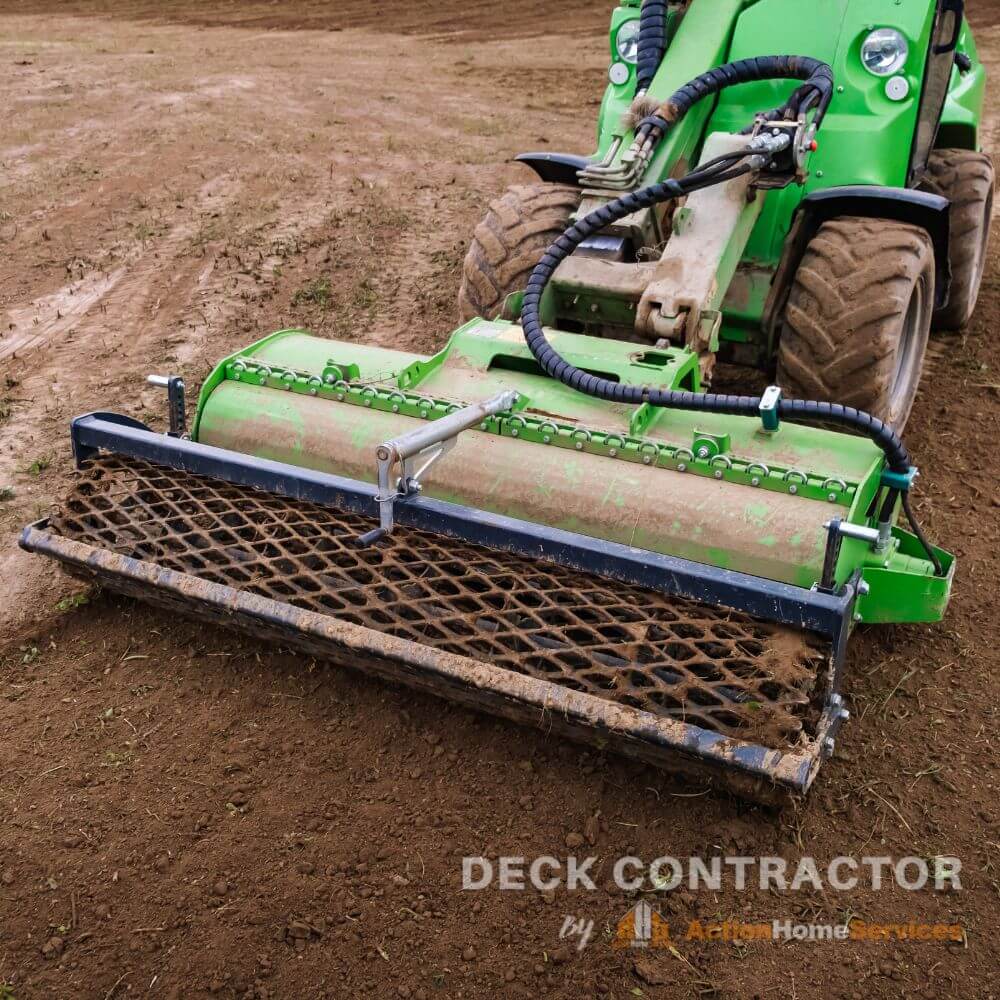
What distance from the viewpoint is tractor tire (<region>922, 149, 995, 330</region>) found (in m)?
5.87

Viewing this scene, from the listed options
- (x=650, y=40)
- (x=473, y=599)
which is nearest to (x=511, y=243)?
(x=650, y=40)

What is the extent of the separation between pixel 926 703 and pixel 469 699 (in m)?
1.50

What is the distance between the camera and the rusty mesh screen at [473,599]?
114 inches

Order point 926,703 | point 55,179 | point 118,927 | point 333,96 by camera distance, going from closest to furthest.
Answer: point 118,927, point 926,703, point 55,179, point 333,96

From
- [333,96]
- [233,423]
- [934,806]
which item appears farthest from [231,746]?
[333,96]

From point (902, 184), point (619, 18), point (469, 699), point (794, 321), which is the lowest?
point (469, 699)

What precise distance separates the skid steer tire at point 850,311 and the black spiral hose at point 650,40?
1.00 m

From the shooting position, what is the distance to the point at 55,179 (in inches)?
343

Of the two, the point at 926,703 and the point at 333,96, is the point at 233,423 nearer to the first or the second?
the point at 926,703

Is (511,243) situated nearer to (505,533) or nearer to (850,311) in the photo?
(850,311)

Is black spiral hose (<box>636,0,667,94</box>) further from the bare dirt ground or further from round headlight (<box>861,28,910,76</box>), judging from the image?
the bare dirt ground

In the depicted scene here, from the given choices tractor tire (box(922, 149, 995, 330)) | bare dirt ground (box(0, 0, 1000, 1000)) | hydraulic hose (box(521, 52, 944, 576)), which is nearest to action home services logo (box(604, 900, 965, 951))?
bare dirt ground (box(0, 0, 1000, 1000))

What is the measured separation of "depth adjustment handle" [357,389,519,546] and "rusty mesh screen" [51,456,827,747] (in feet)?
0.67

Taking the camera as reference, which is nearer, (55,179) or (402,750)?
(402,750)
